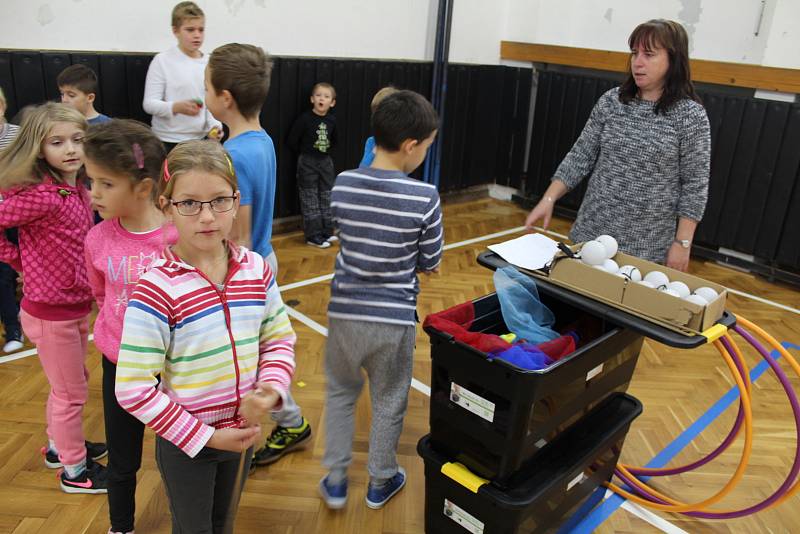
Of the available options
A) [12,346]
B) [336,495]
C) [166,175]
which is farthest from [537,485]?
[12,346]

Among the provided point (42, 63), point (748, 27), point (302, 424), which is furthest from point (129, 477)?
point (748, 27)

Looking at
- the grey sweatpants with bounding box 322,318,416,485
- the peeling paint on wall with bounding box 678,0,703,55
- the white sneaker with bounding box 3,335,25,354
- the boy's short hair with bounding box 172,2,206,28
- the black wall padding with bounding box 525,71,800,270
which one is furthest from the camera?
the peeling paint on wall with bounding box 678,0,703,55

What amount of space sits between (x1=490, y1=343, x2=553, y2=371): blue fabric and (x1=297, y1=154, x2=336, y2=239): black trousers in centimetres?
362

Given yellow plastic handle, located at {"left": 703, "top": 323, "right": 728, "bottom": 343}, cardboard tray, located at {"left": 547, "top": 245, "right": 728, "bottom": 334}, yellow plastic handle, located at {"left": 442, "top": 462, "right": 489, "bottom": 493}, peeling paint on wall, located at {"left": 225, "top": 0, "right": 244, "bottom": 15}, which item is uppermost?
peeling paint on wall, located at {"left": 225, "top": 0, "right": 244, "bottom": 15}

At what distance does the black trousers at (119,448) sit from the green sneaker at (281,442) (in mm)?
615

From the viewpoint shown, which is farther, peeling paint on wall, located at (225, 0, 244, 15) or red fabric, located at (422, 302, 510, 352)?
peeling paint on wall, located at (225, 0, 244, 15)

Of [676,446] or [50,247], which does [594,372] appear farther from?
[50,247]

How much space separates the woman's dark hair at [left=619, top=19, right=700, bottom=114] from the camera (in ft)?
7.75

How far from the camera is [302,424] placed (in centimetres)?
268

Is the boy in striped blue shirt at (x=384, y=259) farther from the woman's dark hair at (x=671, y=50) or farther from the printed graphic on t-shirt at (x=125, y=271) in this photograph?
the woman's dark hair at (x=671, y=50)

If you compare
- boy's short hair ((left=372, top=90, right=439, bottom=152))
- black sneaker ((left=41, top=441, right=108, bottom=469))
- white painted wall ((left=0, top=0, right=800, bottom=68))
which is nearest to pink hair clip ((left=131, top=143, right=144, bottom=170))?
boy's short hair ((left=372, top=90, right=439, bottom=152))

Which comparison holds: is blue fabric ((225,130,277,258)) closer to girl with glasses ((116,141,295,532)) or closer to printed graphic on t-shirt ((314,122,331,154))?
girl with glasses ((116,141,295,532))

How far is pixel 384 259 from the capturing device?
1.98 m

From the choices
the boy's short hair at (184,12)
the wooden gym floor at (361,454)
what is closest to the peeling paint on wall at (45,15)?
the boy's short hair at (184,12)
